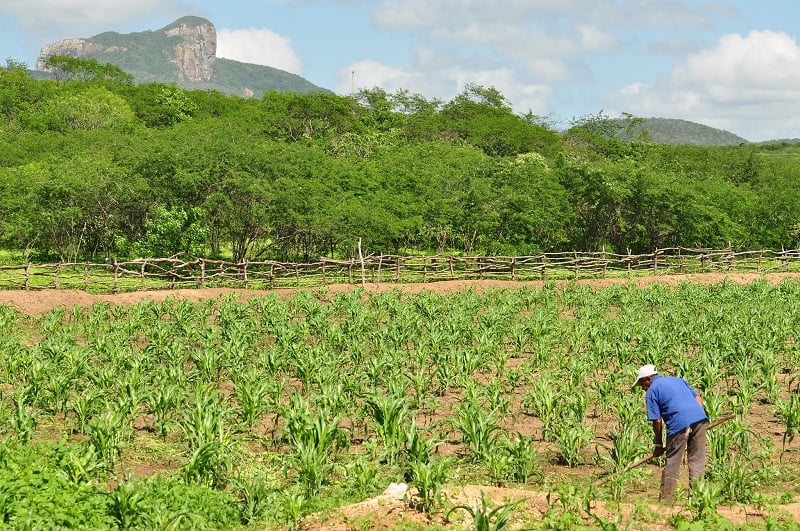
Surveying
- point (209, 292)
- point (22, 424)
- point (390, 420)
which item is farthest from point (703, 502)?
point (209, 292)

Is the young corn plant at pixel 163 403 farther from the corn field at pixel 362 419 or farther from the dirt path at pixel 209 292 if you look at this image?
the dirt path at pixel 209 292

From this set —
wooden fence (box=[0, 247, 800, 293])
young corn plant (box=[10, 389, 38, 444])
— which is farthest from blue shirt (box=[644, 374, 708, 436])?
wooden fence (box=[0, 247, 800, 293])

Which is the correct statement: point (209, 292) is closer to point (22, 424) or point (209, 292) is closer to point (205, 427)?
point (22, 424)

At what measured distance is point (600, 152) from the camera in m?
60.7

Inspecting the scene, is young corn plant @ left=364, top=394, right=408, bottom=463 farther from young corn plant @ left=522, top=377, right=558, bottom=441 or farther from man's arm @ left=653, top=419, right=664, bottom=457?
man's arm @ left=653, top=419, right=664, bottom=457

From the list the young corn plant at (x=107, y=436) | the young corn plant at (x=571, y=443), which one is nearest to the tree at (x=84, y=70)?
the young corn plant at (x=107, y=436)

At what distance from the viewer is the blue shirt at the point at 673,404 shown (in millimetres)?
7656

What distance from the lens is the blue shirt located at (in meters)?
7.66

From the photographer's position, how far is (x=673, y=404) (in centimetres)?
767

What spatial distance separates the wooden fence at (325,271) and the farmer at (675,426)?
68.6 ft

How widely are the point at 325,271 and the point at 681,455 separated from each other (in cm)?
2378

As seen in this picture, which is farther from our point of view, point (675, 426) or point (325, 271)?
point (325, 271)

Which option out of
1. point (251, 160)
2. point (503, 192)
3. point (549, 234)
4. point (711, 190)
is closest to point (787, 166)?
point (711, 190)

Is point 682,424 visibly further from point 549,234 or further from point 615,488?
point 549,234
